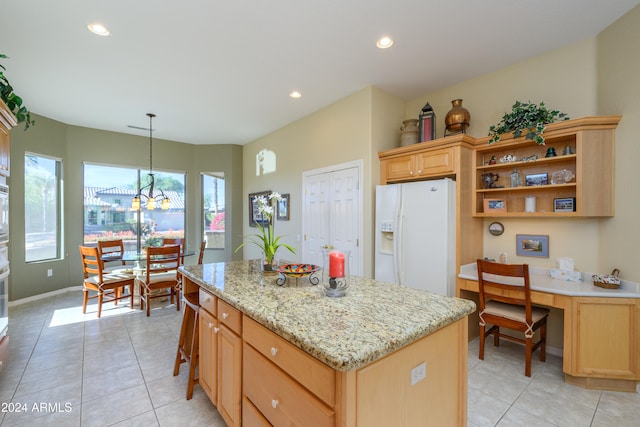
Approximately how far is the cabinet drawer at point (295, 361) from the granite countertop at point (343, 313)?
0.16 feet

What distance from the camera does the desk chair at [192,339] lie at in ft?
6.80

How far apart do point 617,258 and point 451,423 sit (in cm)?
228

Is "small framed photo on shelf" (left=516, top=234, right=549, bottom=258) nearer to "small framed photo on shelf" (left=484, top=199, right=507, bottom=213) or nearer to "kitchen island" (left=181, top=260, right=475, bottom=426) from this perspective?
"small framed photo on shelf" (left=484, top=199, right=507, bottom=213)

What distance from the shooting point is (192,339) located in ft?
7.38

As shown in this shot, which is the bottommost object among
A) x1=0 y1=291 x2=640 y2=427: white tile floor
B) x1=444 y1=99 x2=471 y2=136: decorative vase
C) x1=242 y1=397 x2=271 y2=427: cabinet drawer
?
x1=0 y1=291 x2=640 y2=427: white tile floor

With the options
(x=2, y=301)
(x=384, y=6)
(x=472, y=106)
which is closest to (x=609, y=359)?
(x=472, y=106)

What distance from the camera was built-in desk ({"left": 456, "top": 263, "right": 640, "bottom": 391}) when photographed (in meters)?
2.18

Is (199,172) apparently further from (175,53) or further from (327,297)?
(327,297)

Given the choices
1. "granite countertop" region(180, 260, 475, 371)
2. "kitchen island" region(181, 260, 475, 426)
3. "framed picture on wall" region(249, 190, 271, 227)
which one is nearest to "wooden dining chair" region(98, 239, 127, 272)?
"framed picture on wall" region(249, 190, 271, 227)

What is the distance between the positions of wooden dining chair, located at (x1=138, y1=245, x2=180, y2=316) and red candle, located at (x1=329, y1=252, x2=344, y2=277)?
309 centimetres

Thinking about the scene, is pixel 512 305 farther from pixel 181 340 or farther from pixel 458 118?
pixel 181 340

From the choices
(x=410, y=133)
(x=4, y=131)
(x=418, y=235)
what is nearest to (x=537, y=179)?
(x=418, y=235)

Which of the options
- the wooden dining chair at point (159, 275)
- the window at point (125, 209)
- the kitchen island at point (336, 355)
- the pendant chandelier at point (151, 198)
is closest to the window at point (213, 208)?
the window at point (125, 209)

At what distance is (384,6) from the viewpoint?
7.25 feet
